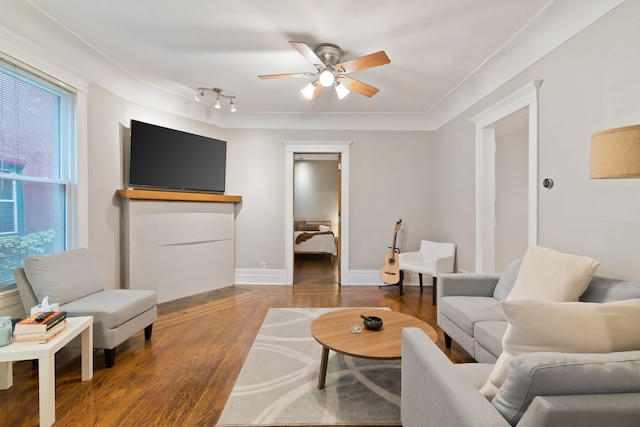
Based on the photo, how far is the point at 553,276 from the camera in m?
1.85

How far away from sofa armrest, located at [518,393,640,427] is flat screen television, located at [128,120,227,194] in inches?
160

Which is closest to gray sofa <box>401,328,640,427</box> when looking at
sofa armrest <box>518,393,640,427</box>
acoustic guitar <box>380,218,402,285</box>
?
sofa armrest <box>518,393,640,427</box>

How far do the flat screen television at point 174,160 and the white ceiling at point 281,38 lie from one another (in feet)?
1.70

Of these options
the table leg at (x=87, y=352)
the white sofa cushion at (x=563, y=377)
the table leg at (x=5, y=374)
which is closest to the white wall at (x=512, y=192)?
the white sofa cushion at (x=563, y=377)

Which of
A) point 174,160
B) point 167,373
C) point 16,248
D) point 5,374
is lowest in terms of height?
point 167,373

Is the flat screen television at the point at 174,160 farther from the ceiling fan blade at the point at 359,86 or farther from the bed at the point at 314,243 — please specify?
the bed at the point at 314,243

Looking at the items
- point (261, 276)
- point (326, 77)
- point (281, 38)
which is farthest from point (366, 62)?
point (261, 276)

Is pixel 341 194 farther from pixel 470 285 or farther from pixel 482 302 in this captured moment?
pixel 482 302

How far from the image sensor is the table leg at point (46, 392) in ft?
5.38

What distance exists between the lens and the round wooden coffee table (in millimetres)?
1785

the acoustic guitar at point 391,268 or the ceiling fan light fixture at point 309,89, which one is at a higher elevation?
the ceiling fan light fixture at point 309,89


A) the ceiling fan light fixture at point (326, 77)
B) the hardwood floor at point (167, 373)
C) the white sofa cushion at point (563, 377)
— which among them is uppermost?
the ceiling fan light fixture at point (326, 77)

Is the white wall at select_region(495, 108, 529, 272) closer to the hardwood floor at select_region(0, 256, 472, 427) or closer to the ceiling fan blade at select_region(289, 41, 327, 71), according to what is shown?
the hardwood floor at select_region(0, 256, 472, 427)

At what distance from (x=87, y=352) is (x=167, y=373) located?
57 centimetres
